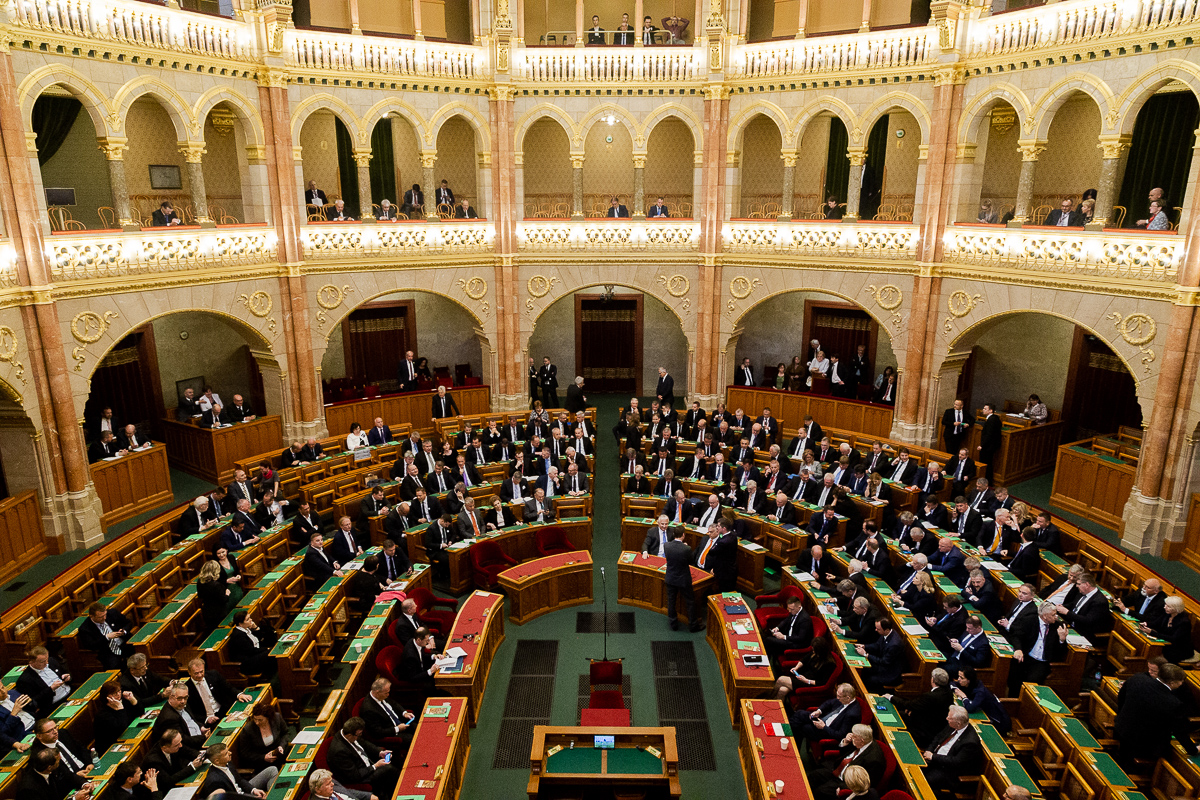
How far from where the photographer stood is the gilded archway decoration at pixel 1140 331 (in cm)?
1405

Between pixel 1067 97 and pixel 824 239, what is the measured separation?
563 centimetres

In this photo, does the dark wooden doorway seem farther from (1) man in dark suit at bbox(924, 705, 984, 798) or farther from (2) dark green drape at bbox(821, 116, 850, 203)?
(1) man in dark suit at bbox(924, 705, 984, 798)

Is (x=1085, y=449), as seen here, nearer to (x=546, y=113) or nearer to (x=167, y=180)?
(x=546, y=113)

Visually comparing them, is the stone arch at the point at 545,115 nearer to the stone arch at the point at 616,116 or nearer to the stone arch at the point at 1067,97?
the stone arch at the point at 616,116

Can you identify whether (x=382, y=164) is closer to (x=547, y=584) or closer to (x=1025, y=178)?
(x=547, y=584)

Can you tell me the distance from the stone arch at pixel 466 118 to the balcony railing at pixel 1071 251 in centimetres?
1128

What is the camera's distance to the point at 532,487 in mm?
15891

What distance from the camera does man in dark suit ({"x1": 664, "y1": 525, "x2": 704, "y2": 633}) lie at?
1199cm


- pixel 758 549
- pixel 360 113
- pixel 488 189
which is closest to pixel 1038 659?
pixel 758 549

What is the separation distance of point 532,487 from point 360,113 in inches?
392

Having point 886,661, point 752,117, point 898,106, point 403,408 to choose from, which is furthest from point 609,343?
point 886,661

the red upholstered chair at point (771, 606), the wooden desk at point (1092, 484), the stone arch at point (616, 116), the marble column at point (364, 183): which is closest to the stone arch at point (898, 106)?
the stone arch at point (616, 116)

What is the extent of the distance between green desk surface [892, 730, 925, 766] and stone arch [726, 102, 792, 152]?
14.6 meters

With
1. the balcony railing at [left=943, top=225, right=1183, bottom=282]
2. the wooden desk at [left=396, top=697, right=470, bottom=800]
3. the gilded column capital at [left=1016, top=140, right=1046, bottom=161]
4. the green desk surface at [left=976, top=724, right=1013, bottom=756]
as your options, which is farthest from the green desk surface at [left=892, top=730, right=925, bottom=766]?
the gilded column capital at [left=1016, top=140, right=1046, bottom=161]
